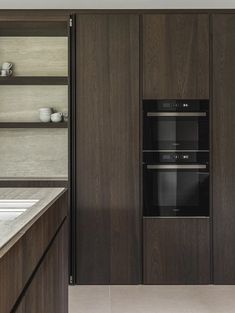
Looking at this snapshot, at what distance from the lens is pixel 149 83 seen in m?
3.76

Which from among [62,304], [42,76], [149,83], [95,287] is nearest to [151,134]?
[149,83]

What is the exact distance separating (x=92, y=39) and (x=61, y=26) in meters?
0.38

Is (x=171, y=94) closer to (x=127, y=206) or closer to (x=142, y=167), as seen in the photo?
(x=142, y=167)

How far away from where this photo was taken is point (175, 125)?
Result: 3.80m

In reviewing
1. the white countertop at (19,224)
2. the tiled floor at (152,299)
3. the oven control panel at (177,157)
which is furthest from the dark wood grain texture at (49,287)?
the oven control panel at (177,157)

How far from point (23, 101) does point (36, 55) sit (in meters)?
0.51

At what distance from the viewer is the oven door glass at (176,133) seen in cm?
377

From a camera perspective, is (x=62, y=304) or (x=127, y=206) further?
(x=127, y=206)

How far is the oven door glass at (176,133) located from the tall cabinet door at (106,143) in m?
0.14

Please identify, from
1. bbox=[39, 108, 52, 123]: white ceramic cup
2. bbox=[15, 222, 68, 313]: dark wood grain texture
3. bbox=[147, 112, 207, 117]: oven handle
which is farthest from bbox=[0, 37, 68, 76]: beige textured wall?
bbox=[15, 222, 68, 313]: dark wood grain texture

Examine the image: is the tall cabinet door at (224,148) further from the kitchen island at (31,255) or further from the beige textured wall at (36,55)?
the kitchen island at (31,255)

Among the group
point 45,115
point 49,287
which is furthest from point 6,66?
point 49,287

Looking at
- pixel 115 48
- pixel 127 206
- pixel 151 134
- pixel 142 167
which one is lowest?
pixel 127 206

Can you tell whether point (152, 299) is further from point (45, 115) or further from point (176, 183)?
point (45, 115)
